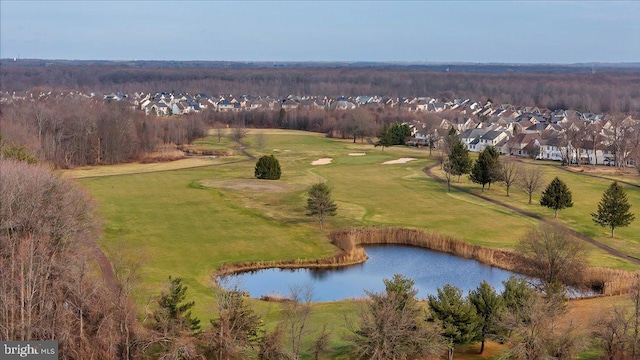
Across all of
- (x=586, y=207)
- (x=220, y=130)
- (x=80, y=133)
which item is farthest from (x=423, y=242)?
(x=220, y=130)

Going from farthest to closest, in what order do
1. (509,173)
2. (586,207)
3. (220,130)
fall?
(220,130) → (509,173) → (586,207)

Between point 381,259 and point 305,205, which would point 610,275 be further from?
point 305,205

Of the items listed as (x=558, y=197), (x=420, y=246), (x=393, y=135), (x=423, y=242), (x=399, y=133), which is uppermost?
(x=399, y=133)

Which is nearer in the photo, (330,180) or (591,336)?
(591,336)

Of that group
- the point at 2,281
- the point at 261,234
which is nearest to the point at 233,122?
the point at 261,234

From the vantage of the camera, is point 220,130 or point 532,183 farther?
point 220,130

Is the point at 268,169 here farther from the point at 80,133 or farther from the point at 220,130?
the point at 220,130
